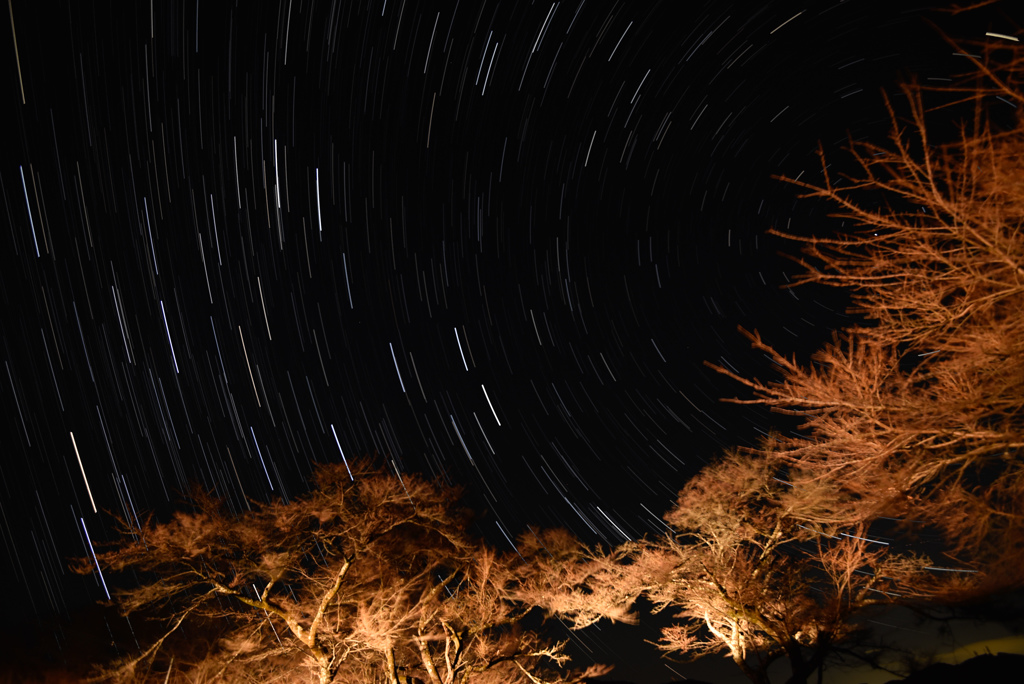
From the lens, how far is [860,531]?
31.7 feet

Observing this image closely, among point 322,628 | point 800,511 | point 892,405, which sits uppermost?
point 892,405

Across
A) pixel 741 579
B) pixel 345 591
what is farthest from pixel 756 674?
pixel 345 591

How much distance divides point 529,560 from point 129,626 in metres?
18.1

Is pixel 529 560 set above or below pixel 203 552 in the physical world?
below

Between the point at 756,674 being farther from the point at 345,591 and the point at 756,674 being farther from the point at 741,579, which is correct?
the point at 345,591

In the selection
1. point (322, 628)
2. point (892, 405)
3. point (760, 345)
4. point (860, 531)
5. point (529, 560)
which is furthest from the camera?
point (529, 560)

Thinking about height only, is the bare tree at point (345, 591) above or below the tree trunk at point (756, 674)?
above

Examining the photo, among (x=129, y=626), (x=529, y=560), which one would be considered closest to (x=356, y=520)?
(x=529, y=560)

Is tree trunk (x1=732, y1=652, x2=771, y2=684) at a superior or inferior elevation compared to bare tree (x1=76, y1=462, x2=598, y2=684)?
inferior

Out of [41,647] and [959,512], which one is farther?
[41,647]

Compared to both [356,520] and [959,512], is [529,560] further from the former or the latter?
[959,512]

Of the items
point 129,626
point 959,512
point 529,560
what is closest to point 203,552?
point 529,560

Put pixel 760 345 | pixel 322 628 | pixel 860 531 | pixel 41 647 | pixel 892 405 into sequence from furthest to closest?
pixel 41 647
pixel 322 628
pixel 860 531
pixel 892 405
pixel 760 345

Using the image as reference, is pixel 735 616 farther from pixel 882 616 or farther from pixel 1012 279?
pixel 1012 279
